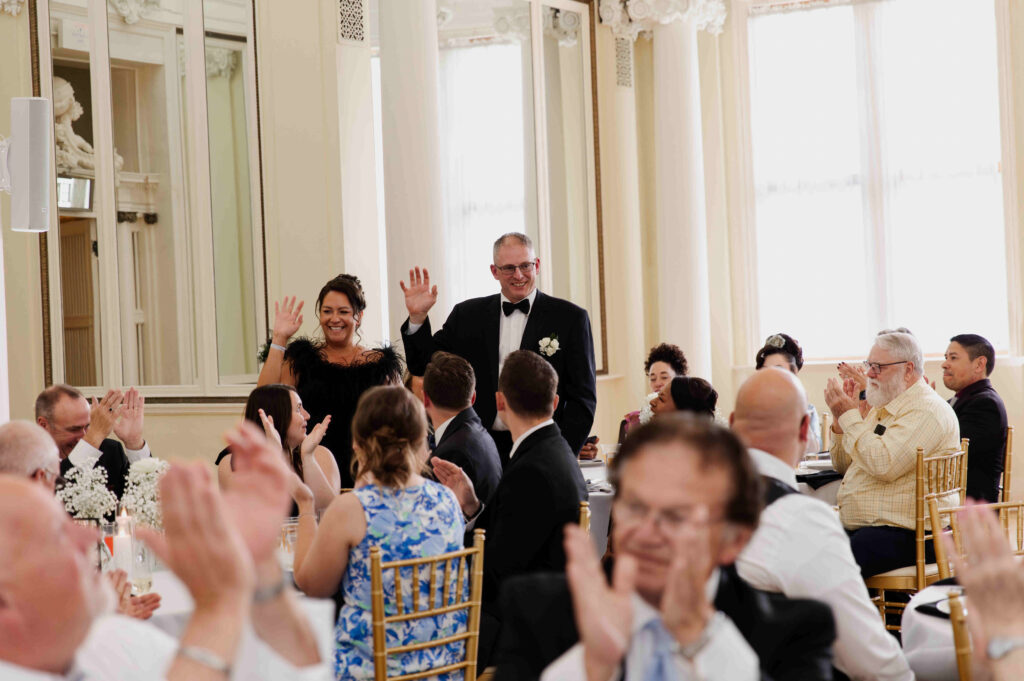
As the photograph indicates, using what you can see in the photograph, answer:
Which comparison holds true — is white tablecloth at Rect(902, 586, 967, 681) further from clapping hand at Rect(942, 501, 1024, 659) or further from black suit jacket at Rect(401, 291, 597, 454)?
black suit jacket at Rect(401, 291, 597, 454)

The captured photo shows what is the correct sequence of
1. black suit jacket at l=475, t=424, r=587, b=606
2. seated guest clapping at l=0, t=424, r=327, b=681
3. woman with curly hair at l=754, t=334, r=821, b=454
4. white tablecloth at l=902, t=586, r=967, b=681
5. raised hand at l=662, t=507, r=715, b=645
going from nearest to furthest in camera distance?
seated guest clapping at l=0, t=424, r=327, b=681 < raised hand at l=662, t=507, r=715, b=645 < white tablecloth at l=902, t=586, r=967, b=681 < black suit jacket at l=475, t=424, r=587, b=606 < woman with curly hair at l=754, t=334, r=821, b=454

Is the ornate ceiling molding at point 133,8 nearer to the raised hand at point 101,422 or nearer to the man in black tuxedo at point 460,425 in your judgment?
the raised hand at point 101,422

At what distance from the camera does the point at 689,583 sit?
52.8 inches

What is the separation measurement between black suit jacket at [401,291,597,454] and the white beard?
1297 mm

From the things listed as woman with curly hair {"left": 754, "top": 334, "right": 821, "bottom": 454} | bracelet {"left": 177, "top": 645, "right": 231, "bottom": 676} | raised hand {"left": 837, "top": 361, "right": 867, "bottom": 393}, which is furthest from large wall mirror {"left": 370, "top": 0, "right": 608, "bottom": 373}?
bracelet {"left": 177, "top": 645, "right": 231, "bottom": 676}

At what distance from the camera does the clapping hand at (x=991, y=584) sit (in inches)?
59.6

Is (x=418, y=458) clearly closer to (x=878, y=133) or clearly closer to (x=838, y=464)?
(x=838, y=464)

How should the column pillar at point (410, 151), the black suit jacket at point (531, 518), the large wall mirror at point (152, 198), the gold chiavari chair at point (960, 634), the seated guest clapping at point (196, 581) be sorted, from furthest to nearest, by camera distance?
the large wall mirror at point (152, 198) < the column pillar at point (410, 151) < the black suit jacket at point (531, 518) < the gold chiavari chair at point (960, 634) < the seated guest clapping at point (196, 581)

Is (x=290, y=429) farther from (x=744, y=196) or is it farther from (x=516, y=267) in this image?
(x=744, y=196)

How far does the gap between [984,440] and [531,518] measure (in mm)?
3063

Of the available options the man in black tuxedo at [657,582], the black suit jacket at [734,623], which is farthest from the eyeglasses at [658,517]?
the black suit jacket at [734,623]

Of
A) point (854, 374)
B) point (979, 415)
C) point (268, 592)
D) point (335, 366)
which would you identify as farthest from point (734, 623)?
point (979, 415)

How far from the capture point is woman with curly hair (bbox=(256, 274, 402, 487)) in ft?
16.1

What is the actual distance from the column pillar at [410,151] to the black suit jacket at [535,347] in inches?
70.5
